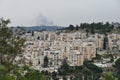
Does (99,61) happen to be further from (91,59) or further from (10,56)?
(10,56)

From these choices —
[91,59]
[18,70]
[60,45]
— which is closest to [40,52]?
[60,45]

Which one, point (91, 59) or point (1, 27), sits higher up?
point (1, 27)

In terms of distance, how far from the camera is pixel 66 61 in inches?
4294

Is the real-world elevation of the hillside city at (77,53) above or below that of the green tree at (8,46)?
below

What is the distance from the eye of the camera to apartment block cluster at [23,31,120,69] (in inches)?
4323

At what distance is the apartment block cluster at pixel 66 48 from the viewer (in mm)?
109812

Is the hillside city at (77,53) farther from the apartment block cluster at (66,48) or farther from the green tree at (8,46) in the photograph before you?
the green tree at (8,46)

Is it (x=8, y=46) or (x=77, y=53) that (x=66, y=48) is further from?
(x=8, y=46)

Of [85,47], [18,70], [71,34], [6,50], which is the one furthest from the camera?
[71,34]

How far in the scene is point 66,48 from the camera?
11694 centimetres

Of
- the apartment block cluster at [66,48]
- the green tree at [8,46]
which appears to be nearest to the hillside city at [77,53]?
the apartment block cluster at [66,48]

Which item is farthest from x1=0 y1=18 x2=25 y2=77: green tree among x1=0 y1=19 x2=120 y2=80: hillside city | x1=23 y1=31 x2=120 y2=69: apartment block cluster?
x1=23 y1=31 x2=120 y2=69: apartment block cluster

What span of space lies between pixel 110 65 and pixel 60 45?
2750 centimetres

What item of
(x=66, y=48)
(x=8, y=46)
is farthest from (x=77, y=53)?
(x=8, y=46)
